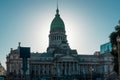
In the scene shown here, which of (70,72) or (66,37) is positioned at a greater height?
(66,37)

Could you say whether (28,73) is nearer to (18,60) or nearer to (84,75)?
(18,60)

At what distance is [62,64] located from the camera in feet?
597

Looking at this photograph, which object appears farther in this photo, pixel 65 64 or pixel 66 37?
pixel 66 37

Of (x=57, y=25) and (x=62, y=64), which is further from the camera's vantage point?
(x=57, y=25)

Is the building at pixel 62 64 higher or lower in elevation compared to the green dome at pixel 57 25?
lower

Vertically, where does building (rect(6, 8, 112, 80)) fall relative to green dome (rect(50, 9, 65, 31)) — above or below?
below

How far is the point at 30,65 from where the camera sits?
183m

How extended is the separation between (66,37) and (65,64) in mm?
19048

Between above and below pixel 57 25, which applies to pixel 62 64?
below

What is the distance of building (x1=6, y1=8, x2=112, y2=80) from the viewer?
178 meters

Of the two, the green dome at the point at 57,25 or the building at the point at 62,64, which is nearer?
the building at the point at 62,64

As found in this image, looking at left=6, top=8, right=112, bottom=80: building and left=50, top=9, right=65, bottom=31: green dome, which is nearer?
left=6, top=8, right=112, bottom=80: building

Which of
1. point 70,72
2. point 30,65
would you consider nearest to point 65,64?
point 70,72

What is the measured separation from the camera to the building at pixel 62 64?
17850 cm
